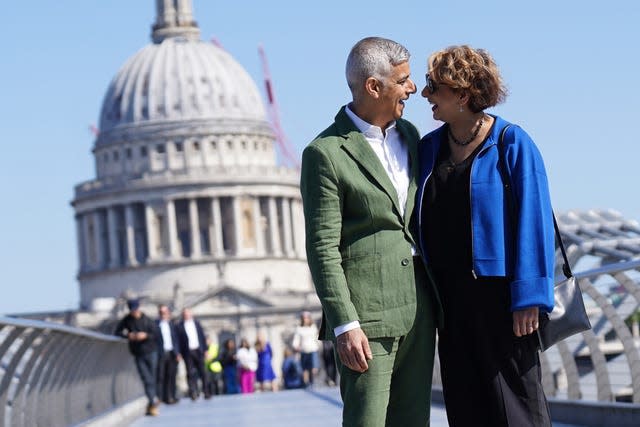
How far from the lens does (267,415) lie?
1842cm

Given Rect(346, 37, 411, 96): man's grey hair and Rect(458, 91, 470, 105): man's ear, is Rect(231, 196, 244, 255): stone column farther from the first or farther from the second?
Rect(458, 91, 470, 105): man's ear

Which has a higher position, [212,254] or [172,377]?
[212,254]

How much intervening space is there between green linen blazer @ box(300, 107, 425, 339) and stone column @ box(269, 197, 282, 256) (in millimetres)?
112942

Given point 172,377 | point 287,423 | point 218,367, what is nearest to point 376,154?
point 287,423

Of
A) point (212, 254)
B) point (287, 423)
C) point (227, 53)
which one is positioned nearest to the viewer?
point (287, 423)

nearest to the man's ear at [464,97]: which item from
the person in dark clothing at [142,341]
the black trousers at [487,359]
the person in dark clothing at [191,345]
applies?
the black trousers at [487,359]

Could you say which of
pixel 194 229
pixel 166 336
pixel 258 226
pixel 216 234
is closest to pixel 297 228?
pixel 258 226

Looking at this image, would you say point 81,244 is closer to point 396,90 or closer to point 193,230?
point 193,230

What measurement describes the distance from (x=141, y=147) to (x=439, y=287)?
117873mm

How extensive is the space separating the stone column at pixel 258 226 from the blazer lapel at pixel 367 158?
11247 cm

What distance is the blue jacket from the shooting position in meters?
6.77

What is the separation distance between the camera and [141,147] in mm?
124188

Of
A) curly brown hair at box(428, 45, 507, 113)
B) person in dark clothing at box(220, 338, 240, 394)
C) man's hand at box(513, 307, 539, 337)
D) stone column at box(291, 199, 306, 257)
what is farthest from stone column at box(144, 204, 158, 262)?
man's hand at box(513, 307, 539, 337)

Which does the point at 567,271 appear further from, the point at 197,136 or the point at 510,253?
the point at 197,136
